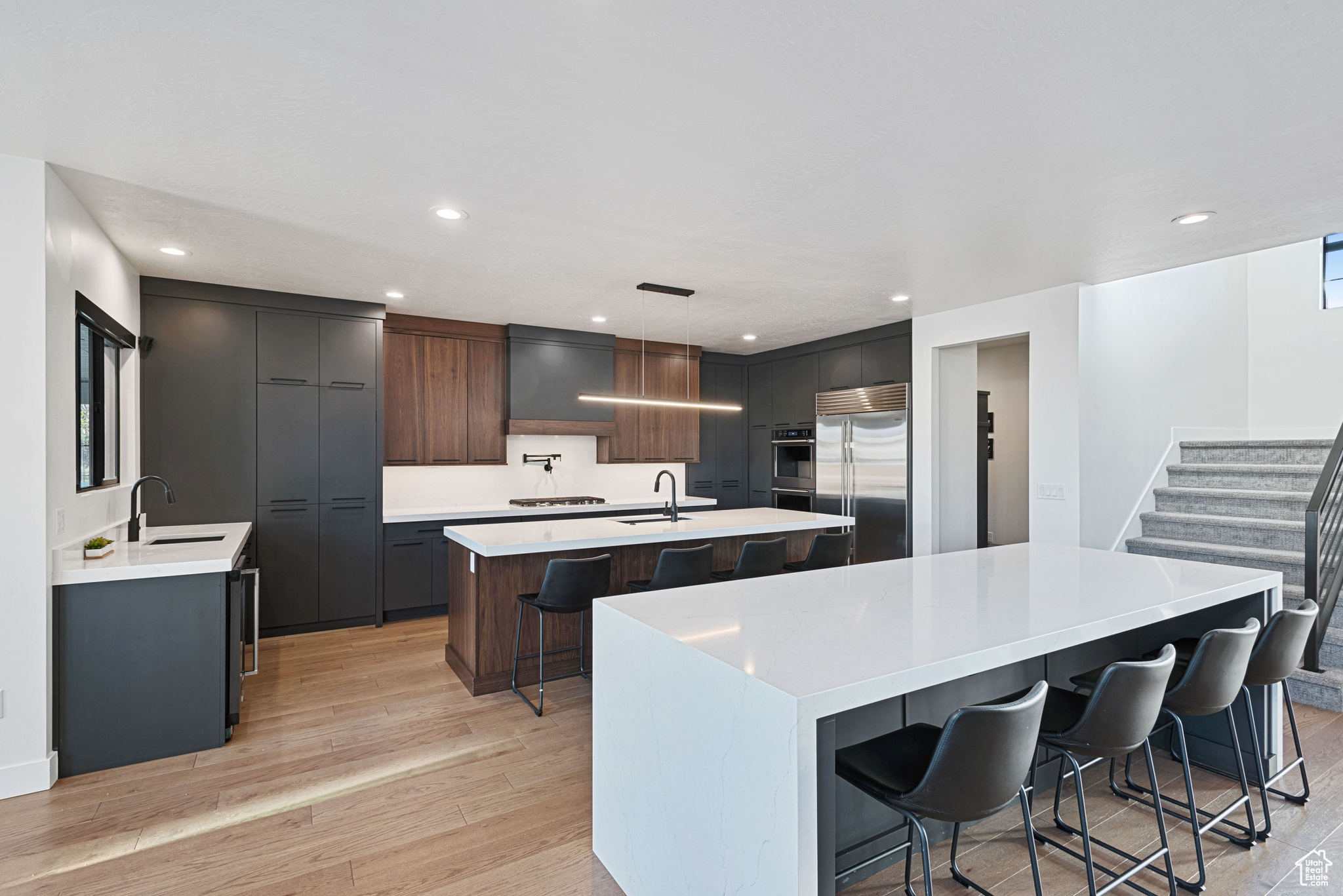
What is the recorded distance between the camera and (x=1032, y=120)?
217 cm

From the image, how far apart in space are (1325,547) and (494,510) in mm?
5285

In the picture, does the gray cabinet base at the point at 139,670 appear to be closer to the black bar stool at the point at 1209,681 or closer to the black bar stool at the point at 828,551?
the black bar stool at the point at 828,551

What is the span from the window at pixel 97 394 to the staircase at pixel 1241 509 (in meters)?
5.93

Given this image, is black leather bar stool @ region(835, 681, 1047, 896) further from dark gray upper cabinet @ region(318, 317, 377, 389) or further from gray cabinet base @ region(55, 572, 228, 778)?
dark gray upper cabinet @ region(318, 317, 377, 389)

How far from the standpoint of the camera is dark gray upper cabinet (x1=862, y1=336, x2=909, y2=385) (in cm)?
562

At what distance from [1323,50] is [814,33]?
4.58 feet

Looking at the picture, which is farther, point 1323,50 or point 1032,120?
point 1032,120

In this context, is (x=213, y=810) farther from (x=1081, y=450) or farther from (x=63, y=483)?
(x=1081, y=450)

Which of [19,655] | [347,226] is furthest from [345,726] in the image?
[347,226]

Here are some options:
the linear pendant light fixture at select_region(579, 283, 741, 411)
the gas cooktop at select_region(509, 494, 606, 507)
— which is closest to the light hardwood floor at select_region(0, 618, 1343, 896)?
the linear pendant light fixture at select_region(579, 283, 741, 411)

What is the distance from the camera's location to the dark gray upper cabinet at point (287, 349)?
4566 mm

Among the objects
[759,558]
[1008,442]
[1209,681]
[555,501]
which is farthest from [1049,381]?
[555,501]

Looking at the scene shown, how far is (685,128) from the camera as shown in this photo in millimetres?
2246

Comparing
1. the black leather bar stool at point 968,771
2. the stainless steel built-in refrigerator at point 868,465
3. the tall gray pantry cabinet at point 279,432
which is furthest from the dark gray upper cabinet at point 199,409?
the stainless steel built-in refrigerator at point 868,465
